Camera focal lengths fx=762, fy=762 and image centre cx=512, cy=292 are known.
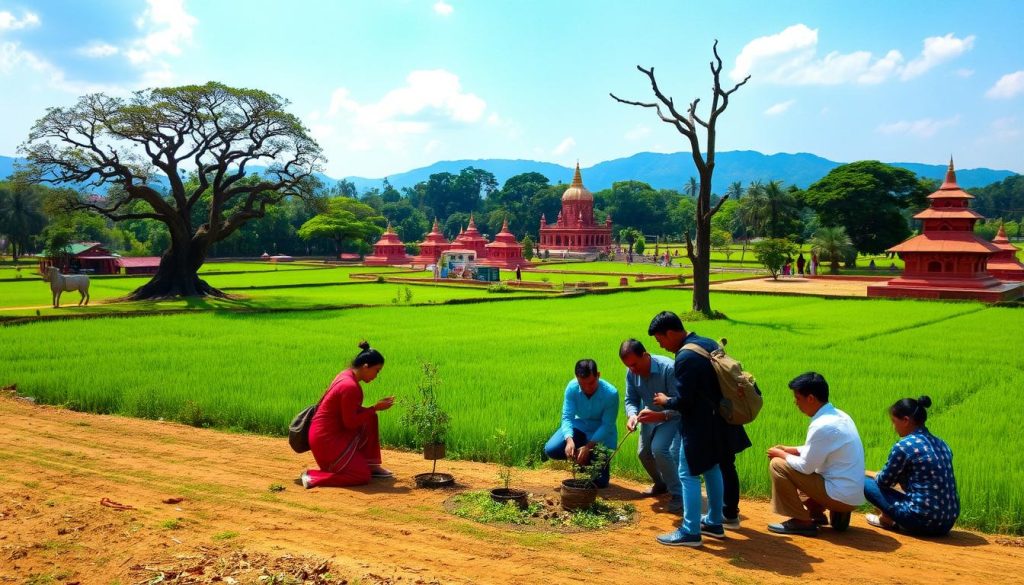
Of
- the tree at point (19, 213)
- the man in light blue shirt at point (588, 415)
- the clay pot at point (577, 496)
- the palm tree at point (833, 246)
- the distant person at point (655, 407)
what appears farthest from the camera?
the tree at point (19, 213)

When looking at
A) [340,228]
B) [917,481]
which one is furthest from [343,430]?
[340,228]

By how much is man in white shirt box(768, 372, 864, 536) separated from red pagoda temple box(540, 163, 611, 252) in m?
71.7

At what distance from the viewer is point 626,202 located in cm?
10962

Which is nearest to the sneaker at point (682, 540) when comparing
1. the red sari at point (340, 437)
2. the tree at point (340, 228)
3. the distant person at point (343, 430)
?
the distant person at point (343, 430)

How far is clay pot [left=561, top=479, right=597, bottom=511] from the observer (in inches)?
248

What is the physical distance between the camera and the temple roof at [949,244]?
1281 inches

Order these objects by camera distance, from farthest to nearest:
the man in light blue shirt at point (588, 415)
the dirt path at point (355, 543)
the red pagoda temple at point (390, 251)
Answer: the red pagoda temple at point (390, 251)
the man in light blue shirt at point (588, 415)
the dirt path at point (355, 543)

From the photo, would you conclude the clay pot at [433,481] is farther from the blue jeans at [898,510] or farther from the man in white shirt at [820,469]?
the blue jeans at [898,510]

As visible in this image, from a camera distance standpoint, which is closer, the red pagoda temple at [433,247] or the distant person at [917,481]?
the distant person at [917,481]

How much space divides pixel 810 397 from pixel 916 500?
45.8 inches

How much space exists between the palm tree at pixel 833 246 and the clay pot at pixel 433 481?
47.0 metres

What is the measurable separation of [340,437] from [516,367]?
6733 mm

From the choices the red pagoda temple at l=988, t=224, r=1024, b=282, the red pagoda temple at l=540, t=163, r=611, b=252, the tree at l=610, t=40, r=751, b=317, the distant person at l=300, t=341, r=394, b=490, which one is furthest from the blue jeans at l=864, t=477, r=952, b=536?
the red pagoda temple at l=540, t=163, r=611, b=252

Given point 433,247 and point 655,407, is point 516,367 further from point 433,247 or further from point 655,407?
point 433,247
